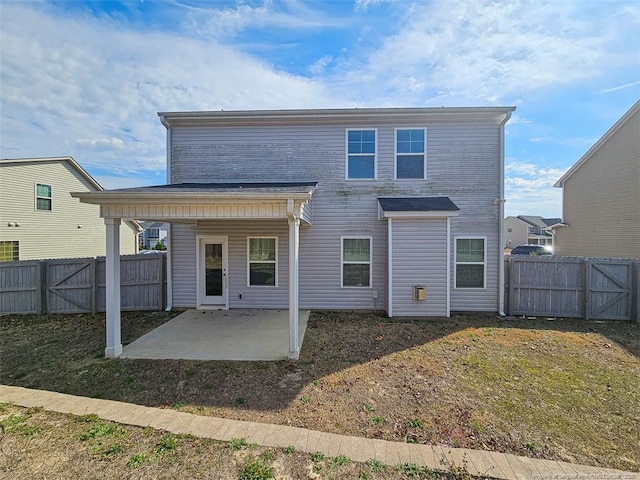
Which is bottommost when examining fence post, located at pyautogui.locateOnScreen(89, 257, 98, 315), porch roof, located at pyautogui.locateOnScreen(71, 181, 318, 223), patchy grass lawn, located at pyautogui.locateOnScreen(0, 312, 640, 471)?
patchy grass lawn, located at pyautogui.locateOnScreen(0, 312, 640, 471)

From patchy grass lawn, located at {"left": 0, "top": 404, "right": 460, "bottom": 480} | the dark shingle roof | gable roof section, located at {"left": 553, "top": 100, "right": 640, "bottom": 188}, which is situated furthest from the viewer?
gable roof section, located at {"left": 553, "top": 100, "right": 640, "bottom": 188}

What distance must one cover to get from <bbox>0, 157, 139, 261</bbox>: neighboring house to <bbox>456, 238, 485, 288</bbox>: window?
732 inches

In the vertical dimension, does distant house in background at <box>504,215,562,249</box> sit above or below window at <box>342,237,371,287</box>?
above

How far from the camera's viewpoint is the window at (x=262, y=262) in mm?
8914

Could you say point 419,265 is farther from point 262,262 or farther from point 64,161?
point 64,161

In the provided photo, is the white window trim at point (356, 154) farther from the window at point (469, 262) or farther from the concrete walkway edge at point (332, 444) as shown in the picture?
the concrete walkway edge at point (332, 444)

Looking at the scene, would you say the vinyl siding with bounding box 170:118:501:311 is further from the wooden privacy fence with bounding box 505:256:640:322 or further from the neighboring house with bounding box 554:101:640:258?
the neighboring house with bounding box 554:101:640:258

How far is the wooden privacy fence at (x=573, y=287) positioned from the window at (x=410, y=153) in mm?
3837

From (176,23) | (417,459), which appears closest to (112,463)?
(417,459)

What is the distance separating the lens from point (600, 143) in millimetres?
13867

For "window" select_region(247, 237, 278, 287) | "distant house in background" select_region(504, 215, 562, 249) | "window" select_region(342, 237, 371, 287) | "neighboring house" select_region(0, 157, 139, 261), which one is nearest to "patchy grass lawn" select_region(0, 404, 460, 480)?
"window" select_region(247, 237, 278, 287)

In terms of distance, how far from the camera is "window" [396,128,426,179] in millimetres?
8750

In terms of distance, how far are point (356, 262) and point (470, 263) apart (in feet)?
11.1

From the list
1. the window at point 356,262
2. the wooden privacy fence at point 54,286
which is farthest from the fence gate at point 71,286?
the window at point 356,262
